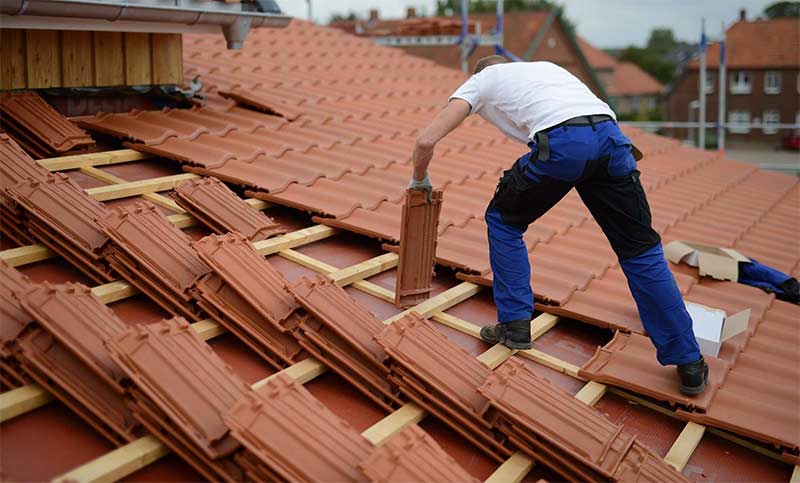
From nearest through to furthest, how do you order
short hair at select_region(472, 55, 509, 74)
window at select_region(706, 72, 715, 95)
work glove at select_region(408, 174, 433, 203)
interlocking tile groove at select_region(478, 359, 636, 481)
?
interlocking tile groove at select_region(478, 359, 636, 481) → work glove at select_region(408, 174, 433, 203) → short hair at select_region(472, 55, 509, 74) → window at select_region(706, 72, 715, 95)

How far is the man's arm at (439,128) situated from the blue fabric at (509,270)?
373 mm

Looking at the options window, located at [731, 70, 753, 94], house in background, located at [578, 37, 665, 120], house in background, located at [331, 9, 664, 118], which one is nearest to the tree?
house in background, located at [578, 37, 665, 120]

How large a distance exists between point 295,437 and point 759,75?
48.1 metres

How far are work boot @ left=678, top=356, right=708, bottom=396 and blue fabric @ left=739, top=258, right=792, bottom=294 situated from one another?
5.92ft

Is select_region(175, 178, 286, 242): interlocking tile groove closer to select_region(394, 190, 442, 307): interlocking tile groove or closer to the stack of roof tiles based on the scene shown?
the stack of roof tiles

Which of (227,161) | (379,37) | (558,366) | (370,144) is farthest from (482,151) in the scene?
(379,37)

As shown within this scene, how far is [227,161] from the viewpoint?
4.10m

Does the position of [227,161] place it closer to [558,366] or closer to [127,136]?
[127,136]

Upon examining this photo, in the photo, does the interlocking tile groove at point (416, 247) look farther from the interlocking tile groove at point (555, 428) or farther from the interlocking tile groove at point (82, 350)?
the interlocking tile groove at point (82, 350)

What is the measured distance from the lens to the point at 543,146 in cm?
280

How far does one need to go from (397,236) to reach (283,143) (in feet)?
4.83

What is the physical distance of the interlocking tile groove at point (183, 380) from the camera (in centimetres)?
197

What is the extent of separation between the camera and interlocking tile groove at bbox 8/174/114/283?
280cm

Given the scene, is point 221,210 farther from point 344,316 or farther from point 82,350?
point 82,350
